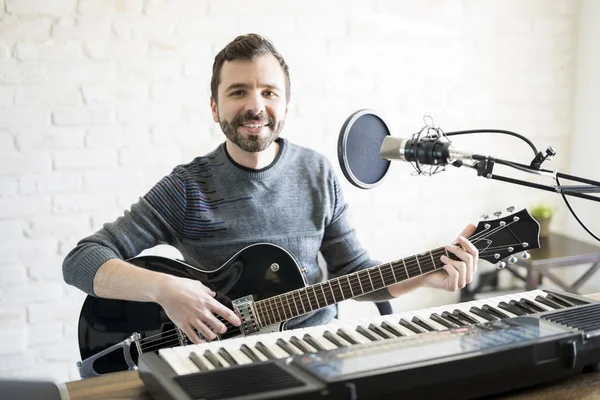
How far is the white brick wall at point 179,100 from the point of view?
9.46 ft

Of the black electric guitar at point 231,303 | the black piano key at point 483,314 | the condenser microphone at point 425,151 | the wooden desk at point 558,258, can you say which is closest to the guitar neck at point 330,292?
the black electric guitar at point 231,303

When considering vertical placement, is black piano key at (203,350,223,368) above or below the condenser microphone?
below

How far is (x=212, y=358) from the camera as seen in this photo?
1.25 m

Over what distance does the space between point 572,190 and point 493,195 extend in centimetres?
258

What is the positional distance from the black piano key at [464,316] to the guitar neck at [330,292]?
0.32m

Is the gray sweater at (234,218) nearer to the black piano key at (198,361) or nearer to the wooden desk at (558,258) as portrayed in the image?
the black piano key at (198,361)

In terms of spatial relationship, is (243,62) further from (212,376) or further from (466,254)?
(212,376)

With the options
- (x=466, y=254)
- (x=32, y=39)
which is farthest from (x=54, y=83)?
(x=466, y=254)

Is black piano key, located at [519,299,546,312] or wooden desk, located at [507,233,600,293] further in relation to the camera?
wooden desk, located at [507,233,600,293]

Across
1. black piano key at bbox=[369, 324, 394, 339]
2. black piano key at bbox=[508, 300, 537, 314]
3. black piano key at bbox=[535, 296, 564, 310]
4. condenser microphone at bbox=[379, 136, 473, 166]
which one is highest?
condenser microphone at bbox=[379, 136, 473, 166]

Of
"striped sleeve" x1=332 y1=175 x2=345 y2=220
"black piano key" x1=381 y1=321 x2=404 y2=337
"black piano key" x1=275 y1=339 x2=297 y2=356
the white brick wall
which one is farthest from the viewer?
the white brick wall

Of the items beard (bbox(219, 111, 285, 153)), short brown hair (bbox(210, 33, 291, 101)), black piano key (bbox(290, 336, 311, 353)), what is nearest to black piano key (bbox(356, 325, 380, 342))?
black piano key (bbox(290, 336, 311, 353))

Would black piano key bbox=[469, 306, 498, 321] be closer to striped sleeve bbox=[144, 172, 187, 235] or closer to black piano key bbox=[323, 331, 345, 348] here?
black piano key bbox=[323, 331, 345, 348]

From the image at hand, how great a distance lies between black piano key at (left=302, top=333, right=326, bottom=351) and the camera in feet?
4.29
